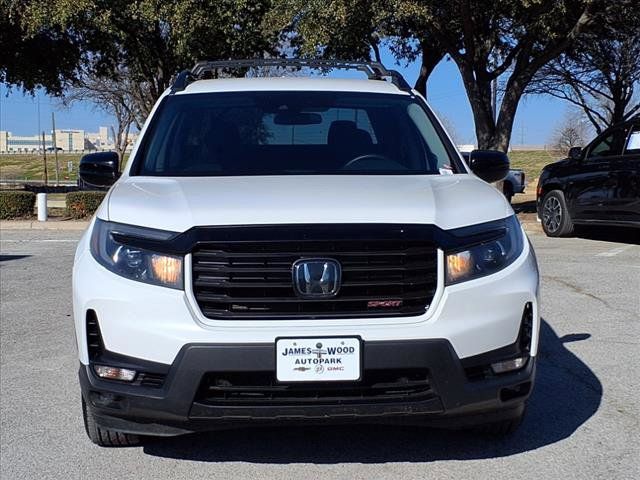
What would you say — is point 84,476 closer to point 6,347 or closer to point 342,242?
point 342,242

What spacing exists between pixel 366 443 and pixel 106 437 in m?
1.26

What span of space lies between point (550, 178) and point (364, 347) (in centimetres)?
1071

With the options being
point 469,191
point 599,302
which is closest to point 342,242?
point 469,191

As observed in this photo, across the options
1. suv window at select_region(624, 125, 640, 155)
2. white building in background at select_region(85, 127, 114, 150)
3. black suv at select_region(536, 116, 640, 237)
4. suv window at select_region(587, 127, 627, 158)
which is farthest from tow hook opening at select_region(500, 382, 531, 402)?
white building in background at select_region(85, 127, 114, 150)

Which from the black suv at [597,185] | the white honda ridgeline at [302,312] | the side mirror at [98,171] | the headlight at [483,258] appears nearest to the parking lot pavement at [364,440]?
the white honda ridgeline at [302,312]

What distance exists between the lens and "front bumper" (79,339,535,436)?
307 cm

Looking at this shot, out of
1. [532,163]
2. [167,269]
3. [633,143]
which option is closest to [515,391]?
[167,269]

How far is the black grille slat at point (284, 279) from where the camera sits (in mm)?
3158

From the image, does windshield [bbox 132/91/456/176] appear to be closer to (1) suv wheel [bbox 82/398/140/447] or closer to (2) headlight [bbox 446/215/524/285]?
(2) headlight [bbox 446/215/524/285]

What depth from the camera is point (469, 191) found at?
12.2 feet

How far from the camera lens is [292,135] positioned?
464 centimetres

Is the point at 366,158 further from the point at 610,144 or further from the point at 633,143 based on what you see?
the point at 610,144

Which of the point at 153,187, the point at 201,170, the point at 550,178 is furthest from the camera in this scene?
the point at 550,178

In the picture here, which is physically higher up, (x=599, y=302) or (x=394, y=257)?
(x=394, y=257)
